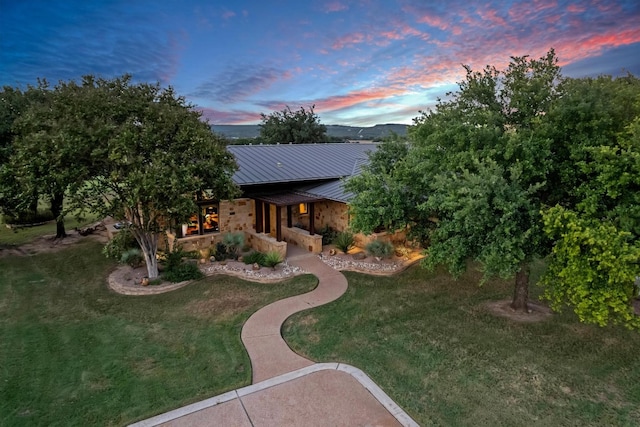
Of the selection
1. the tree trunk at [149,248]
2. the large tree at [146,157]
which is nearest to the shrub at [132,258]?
the tree trunk at [149,248]

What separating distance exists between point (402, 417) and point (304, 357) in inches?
105

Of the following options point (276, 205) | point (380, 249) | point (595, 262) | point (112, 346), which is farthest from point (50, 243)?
point (595, 262)

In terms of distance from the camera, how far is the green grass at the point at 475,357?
6.18 metres

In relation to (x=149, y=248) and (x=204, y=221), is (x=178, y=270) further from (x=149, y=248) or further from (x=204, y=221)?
(x=204, y=221)

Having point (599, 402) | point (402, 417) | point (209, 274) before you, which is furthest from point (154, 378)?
point (599, 402)

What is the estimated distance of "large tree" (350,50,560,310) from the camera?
668 centimetres

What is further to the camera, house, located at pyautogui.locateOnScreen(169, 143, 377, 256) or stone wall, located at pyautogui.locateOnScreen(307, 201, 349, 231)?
stone wall, located at pyautogui.locateOnScreen(307, 201, 349, 231)

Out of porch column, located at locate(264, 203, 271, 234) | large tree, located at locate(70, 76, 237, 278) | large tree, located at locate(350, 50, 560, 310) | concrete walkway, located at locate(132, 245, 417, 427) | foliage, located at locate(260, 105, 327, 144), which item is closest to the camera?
concrete walkway, located at locate(132, 245, 417, 427)

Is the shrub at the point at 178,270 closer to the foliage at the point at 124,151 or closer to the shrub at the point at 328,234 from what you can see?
the foliage at the point at 124,151

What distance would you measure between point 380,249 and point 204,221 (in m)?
8.27

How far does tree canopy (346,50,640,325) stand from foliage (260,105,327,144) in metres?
35.8

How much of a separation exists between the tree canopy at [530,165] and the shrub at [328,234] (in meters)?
7.70

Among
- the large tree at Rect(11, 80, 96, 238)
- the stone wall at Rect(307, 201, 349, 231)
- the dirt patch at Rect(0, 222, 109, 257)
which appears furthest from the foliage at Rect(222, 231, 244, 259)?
the dirt patch at Rect(0, 222, 109, 257)

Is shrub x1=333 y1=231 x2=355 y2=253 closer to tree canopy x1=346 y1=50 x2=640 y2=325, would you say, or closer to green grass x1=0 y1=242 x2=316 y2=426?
green grass x1=0 y1=242 x2=316 y2=426
